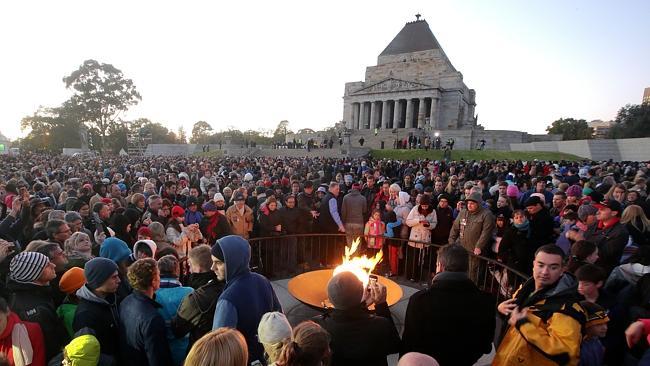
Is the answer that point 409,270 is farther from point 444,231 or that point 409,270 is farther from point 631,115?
point 631,115

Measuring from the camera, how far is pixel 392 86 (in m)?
63.3

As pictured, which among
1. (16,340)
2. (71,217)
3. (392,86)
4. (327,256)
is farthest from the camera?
(392,86)

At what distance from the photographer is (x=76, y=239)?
428cm

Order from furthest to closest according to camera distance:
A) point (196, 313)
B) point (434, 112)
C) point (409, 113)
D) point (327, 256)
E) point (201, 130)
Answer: point (201, 130)
point (409, 113)
point (434, 112)
point (327, 256)
point (196, 313)

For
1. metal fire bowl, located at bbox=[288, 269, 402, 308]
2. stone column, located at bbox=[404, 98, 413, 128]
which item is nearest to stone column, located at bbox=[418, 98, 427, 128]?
stone column, located at bbox=[404, 98, 413, 128]

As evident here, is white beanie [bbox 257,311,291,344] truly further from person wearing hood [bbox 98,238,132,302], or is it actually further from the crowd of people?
person wearing hood [bbox 98,238,132,302]

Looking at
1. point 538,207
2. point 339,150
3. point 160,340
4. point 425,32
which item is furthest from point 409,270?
point 425,32

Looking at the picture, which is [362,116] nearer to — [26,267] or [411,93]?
[411,93]

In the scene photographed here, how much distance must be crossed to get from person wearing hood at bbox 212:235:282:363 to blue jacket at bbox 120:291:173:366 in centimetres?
46

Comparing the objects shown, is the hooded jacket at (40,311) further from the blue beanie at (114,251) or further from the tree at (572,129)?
the tree at (572,129)

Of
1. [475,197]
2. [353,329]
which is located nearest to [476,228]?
[475,197]

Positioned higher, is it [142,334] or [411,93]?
[411,93]

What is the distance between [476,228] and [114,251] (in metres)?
5.85

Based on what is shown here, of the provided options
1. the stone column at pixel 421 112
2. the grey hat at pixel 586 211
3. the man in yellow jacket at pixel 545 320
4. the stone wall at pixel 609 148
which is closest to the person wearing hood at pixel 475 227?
the grey hat at pixel 586 211
